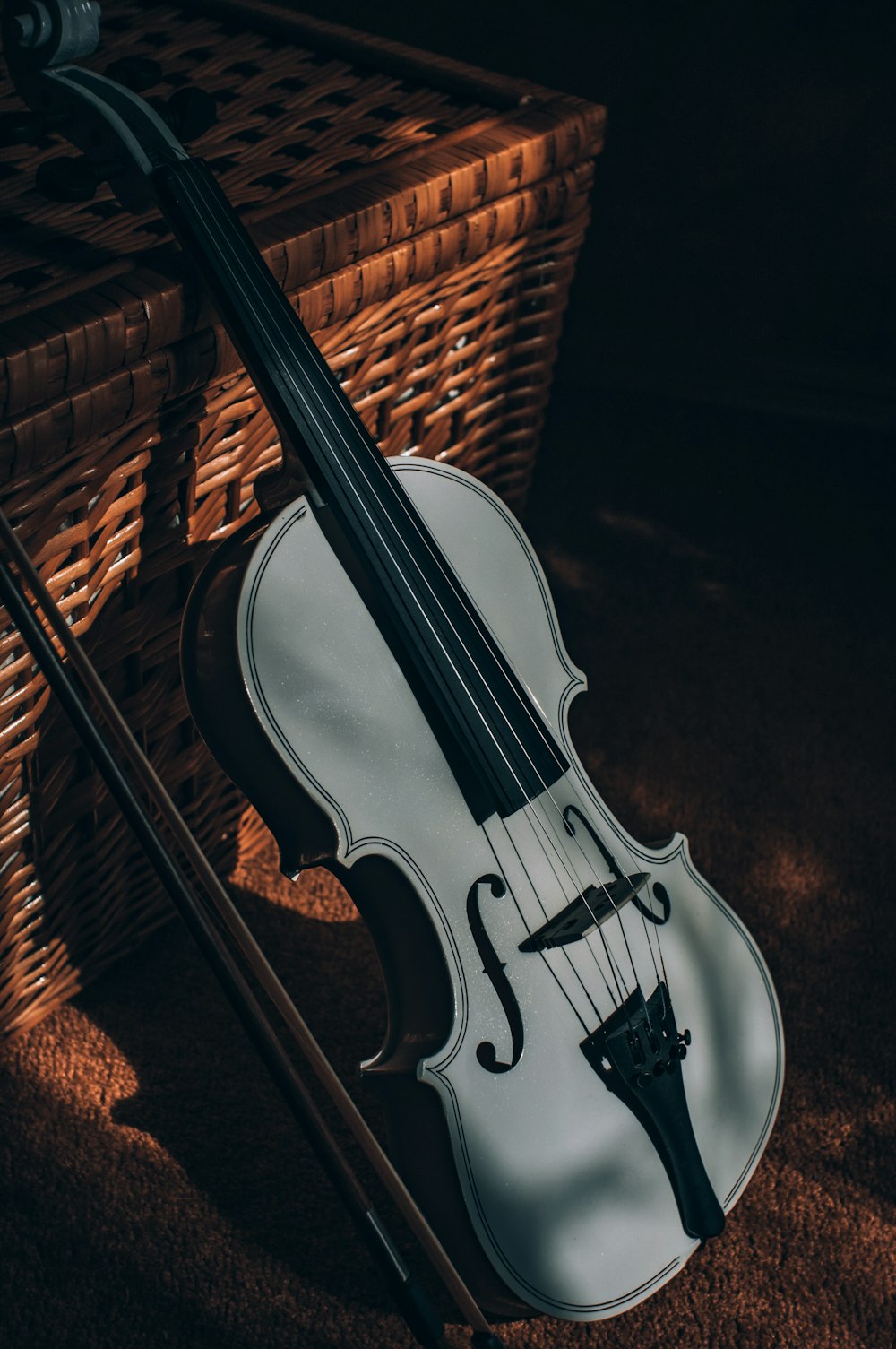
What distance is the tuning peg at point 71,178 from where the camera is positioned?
692mm

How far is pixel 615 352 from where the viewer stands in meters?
1.63

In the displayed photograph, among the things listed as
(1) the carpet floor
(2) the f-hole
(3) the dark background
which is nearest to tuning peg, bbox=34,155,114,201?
(2) the f-hole

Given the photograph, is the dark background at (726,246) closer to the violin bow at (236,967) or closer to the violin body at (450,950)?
the violin body at (450,950)

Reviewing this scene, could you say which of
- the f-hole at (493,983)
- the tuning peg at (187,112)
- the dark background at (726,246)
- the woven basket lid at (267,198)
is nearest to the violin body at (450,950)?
the f-hole at (493,983)

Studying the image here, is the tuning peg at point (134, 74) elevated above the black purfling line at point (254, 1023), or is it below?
above

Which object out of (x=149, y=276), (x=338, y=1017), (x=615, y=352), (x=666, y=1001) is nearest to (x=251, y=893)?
(x=338, y=1017)

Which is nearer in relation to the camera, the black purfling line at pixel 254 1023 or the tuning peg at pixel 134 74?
the black purfling line at pixel 254 1023

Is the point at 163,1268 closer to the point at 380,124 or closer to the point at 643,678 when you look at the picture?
the point at 643,678

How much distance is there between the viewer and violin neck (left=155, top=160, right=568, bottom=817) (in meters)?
0.68

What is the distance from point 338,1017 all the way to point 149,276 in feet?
1.85

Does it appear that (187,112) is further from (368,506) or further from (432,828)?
(432,828)

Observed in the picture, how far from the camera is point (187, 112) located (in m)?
0.72

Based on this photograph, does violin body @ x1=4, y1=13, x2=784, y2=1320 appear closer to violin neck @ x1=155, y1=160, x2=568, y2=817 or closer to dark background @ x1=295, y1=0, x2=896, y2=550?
violin neck @ x1=155, y1=160, x2=568, y2=817

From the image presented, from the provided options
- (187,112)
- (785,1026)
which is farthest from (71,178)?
(785,1026)
